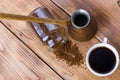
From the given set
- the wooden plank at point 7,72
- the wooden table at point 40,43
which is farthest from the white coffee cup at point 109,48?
the wooden plank at point 7,72

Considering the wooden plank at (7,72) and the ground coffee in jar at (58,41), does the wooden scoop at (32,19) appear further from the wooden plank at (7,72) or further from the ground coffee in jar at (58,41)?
the wooden plank at (7,72)

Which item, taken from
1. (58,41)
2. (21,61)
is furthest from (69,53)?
(21,61)

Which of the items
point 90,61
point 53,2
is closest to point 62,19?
point 53,2

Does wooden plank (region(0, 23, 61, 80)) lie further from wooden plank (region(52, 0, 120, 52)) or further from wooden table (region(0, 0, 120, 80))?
wooden plank (region(52, 0, 120, 52))

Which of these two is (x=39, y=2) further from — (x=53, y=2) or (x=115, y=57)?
(x=115, y=57)

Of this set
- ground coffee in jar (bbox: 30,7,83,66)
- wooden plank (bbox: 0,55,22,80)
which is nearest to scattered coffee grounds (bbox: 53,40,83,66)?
ground coffee in jar (bbox: 30,7,83,66)

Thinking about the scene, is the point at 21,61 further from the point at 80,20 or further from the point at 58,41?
the point at 80,20

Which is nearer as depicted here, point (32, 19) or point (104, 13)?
point (32, 19)
